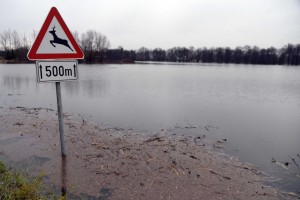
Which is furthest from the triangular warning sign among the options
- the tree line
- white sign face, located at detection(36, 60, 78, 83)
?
the tree line

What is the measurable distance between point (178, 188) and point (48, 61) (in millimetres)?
3084

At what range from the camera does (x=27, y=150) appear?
5469 mm

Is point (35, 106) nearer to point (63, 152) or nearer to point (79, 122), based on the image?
point (79, 122)

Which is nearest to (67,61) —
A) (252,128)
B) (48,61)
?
(48,61)

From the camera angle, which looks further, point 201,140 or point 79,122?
point 79,122

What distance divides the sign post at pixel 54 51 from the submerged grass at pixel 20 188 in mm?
1572

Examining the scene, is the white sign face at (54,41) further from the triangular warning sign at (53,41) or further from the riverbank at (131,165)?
the riverbank at (131,165)

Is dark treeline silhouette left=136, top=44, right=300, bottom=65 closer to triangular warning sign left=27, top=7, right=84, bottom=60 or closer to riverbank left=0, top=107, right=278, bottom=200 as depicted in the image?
riverbank left=0, top=107, right=278, bottom=200

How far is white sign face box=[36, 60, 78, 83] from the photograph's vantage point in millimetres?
4141

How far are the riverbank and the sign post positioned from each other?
1738 mm

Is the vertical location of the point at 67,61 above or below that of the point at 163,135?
above

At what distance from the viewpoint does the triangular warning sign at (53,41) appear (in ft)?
13.5

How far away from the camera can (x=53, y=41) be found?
4.22 meters

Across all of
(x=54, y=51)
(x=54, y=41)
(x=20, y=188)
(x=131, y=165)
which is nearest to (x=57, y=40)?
(x=54, y=41)
